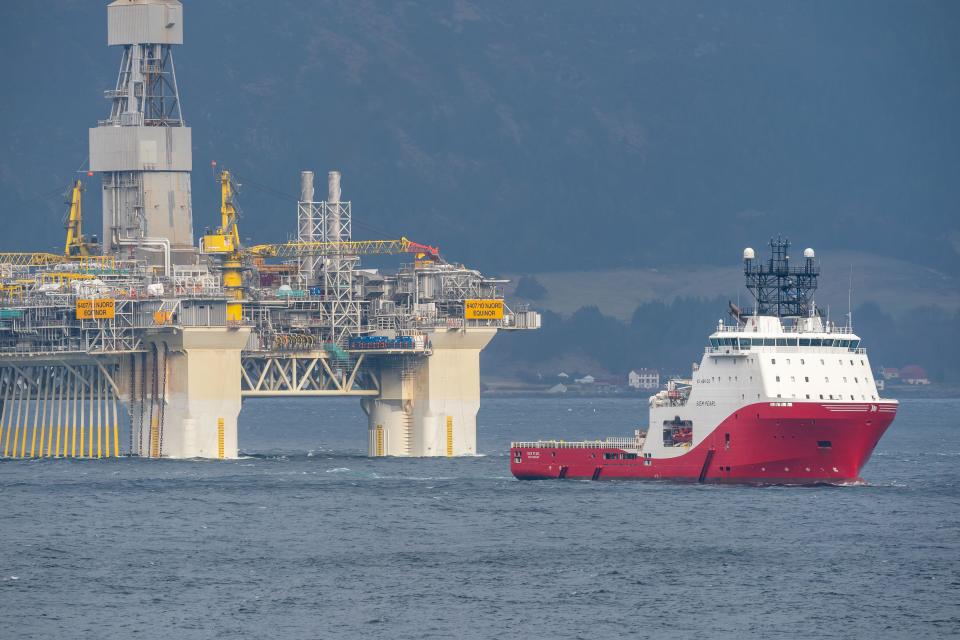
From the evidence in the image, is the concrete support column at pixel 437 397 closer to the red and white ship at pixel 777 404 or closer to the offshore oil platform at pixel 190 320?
the offshore oil platform at pixel 190 320

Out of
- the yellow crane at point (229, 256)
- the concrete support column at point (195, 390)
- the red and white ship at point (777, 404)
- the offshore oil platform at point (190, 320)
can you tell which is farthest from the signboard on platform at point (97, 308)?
the red and white ship at point (777, 404)

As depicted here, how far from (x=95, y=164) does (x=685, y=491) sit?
55.9 m

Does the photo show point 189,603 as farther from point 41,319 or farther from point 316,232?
point 316,232

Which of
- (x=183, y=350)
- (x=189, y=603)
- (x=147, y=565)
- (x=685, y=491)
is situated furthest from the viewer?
(x=183, y=350)

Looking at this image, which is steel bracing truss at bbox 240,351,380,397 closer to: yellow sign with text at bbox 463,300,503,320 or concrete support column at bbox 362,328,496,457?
concrete support column at bbox 362,328,496,457

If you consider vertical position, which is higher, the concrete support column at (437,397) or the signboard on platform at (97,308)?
the signboard on platform at (97,308)

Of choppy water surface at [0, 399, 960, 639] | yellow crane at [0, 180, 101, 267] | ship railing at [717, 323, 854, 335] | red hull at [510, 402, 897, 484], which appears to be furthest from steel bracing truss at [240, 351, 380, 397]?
ship railing at [717, 323, 854, 335]

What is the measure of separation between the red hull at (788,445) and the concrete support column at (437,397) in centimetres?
3002

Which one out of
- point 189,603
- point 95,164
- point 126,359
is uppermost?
point 95,164

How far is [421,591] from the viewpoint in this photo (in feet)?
267

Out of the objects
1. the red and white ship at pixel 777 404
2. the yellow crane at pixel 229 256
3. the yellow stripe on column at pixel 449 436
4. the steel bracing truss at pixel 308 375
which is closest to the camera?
the red and white ship at pixel 777 404

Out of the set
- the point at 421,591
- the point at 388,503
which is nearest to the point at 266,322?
the point at 388,503

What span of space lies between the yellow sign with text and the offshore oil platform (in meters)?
0.12

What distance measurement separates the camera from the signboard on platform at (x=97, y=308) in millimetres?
133250
